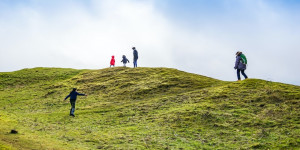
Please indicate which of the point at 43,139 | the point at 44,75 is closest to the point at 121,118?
the point at 43,139

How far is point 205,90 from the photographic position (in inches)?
1560

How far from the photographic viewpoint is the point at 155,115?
3222cm

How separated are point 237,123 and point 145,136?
7996mm

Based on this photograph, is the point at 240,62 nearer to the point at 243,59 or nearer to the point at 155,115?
the point at 243,59

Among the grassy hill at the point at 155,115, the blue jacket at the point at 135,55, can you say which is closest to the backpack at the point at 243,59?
the grassy hill at the point at 155,115

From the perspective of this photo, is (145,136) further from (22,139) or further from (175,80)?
(175,80)

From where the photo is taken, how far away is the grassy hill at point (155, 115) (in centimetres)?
2398

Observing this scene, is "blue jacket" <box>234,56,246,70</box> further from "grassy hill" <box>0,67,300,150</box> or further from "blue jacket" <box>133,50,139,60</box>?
"blue jacket" <box>133,50,139,60</box>

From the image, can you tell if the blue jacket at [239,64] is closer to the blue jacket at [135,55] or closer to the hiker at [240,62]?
the hiker at [240,62]

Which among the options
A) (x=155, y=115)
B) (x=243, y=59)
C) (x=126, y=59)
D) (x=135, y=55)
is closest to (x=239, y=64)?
(x=243, y=59)

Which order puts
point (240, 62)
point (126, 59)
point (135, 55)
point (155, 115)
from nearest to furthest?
point (155, 115) < point (240, 62) < point (135, 55) < point (126, 59)

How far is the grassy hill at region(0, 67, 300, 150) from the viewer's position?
78.7 ft

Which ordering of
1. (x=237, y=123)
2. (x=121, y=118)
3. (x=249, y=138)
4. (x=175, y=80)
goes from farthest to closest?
(x=175, y=80)
(x=121, y=118)
(x=237, y=123)
(x=249, y=138)

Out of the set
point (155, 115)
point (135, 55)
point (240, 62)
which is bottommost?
point (155, 115)
